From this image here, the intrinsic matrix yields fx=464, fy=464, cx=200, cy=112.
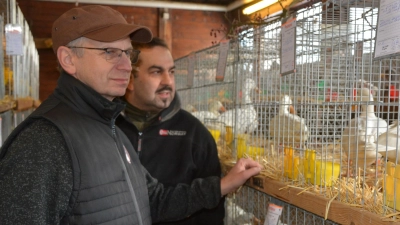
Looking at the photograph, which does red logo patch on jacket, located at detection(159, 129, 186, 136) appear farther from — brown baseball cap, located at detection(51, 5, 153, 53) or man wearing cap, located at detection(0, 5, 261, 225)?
brown baseball cap, located at detection(51, 5, 153, 53)

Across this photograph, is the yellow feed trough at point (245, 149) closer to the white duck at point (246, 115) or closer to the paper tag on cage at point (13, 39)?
the white duck at point (246, 115)

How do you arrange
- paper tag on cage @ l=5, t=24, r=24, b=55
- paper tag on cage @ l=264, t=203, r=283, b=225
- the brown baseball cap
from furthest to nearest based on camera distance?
paper tag on cage @ l=5, t=24, r=24, b=55
paper tag on cage @ l=264, t=203, r=283, b=225
the brown baseball cap

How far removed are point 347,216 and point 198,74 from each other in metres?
2.13

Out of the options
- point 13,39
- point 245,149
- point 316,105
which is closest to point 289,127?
point 316,105

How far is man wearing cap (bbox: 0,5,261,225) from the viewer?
3.76ft

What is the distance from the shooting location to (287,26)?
5.63 feet

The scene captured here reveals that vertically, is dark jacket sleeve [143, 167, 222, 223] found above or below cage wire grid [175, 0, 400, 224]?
below

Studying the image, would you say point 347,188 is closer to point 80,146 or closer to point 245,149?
point 80,146

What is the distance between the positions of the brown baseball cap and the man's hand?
809 mm

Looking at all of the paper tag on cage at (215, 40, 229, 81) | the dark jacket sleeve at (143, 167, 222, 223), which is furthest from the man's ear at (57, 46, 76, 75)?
the paper tag on cage at (215, 40, 229, 81)

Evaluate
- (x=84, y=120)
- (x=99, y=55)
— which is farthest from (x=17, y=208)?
(x=99, y=55)

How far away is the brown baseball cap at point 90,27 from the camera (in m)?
1.39

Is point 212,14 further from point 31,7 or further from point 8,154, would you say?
point 8,154

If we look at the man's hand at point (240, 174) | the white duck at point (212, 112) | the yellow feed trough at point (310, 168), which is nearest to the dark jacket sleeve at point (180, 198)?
the man's hand at point (240, 174)
